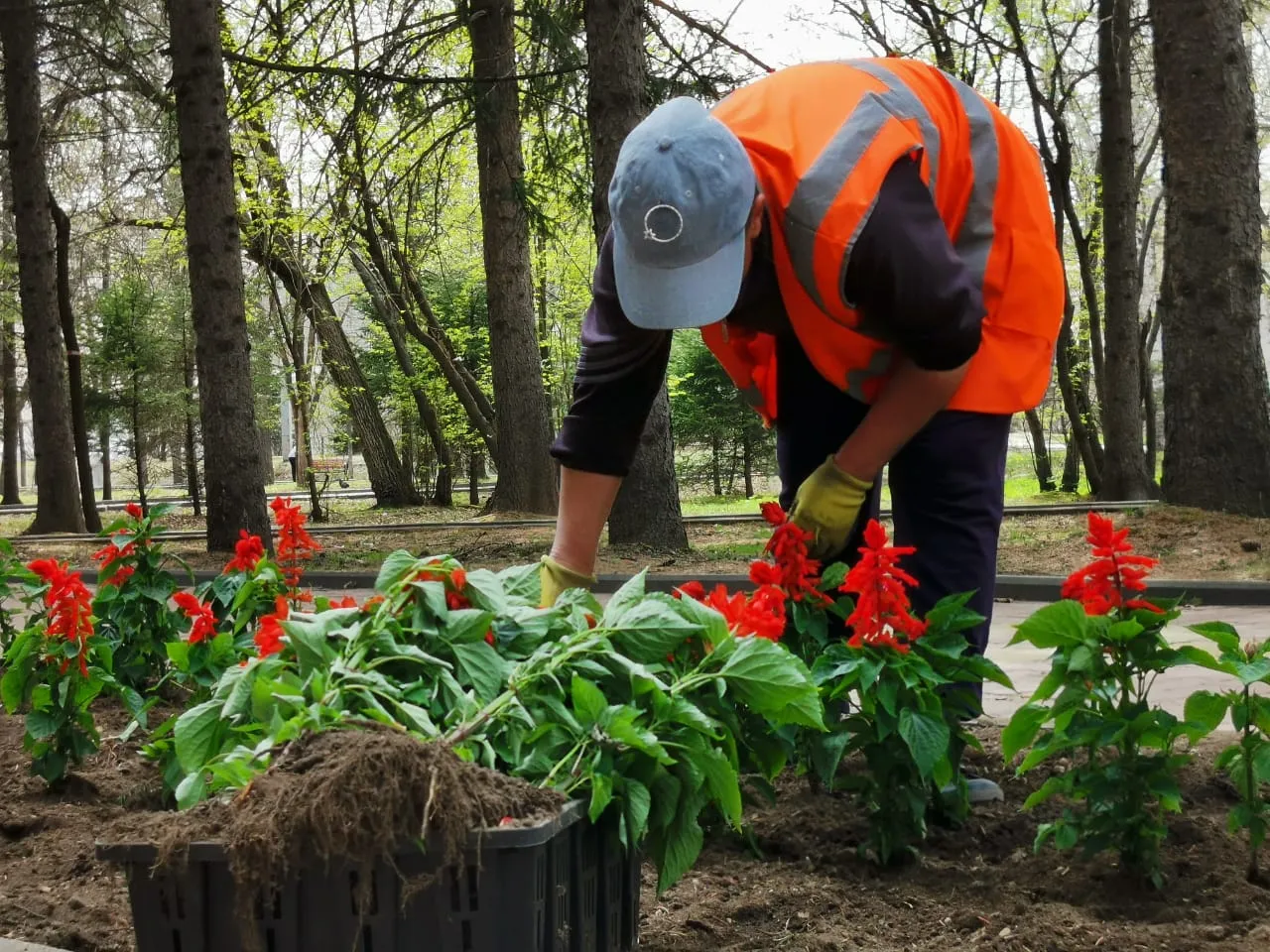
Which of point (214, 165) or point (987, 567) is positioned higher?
point (214, 165)

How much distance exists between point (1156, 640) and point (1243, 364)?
7186mm

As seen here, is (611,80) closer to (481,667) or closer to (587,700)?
(481,667)

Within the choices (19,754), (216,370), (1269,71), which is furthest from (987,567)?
(1269,71)

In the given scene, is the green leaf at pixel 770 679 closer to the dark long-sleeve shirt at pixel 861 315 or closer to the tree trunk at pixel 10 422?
the dark long-sleeve shirt at pixel 861 315

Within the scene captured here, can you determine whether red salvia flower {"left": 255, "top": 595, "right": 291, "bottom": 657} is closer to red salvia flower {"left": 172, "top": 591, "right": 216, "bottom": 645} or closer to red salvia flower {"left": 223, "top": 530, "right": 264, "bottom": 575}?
red salvia flower {"left": 172, "top": 591, "right": 216, "bottom": 645}

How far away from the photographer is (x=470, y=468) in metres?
26.6

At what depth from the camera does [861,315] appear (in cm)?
275

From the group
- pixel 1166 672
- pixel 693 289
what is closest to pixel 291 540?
pixel 693 289

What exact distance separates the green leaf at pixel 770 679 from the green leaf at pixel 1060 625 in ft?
1.94

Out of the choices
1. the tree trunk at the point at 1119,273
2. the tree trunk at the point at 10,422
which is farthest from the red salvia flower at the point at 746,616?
the tree trunk at the point at 10,422

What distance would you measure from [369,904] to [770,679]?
0.72 m

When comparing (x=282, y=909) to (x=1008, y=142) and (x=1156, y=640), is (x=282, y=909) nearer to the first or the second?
(x=1156, y=640)

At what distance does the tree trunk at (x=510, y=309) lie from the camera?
12828 mm

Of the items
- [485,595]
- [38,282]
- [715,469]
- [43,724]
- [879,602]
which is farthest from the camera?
[715,469]
